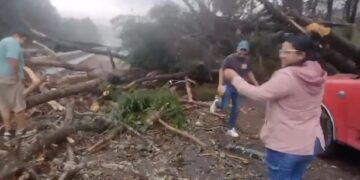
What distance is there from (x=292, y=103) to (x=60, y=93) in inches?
234

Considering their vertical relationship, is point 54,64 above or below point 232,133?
above

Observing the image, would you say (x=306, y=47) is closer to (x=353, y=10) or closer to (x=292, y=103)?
(x=292, y=103)

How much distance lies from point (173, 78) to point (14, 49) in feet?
14.3

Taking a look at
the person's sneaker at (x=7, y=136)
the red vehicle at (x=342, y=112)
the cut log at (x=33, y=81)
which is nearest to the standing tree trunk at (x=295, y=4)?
the red vehicle at (x=342, y=112)

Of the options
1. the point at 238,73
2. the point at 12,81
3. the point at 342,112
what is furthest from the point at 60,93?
the point at 342,112

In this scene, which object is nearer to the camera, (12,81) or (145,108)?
(12,81)

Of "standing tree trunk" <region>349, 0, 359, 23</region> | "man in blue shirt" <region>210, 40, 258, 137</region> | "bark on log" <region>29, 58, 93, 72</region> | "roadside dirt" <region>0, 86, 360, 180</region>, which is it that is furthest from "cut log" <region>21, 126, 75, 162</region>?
"standing tree trunk" <region>349, 0, 359, 23</region>

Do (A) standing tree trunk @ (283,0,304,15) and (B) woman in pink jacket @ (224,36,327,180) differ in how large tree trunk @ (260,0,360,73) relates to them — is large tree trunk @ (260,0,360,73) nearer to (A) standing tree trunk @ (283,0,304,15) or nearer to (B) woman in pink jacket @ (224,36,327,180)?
(A) standing tree trunk @ (283,0,304,15)

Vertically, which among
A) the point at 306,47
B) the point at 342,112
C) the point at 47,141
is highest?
the point at 306,47

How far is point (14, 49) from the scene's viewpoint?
6262 mm

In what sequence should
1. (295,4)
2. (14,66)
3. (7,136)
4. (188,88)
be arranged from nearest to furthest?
(14,66) → (7,136) → (188,88) → (295,4)

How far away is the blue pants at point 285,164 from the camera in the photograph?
3.13 m

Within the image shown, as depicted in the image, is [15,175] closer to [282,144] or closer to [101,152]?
[101,152]

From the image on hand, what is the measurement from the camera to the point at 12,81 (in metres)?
6.54
